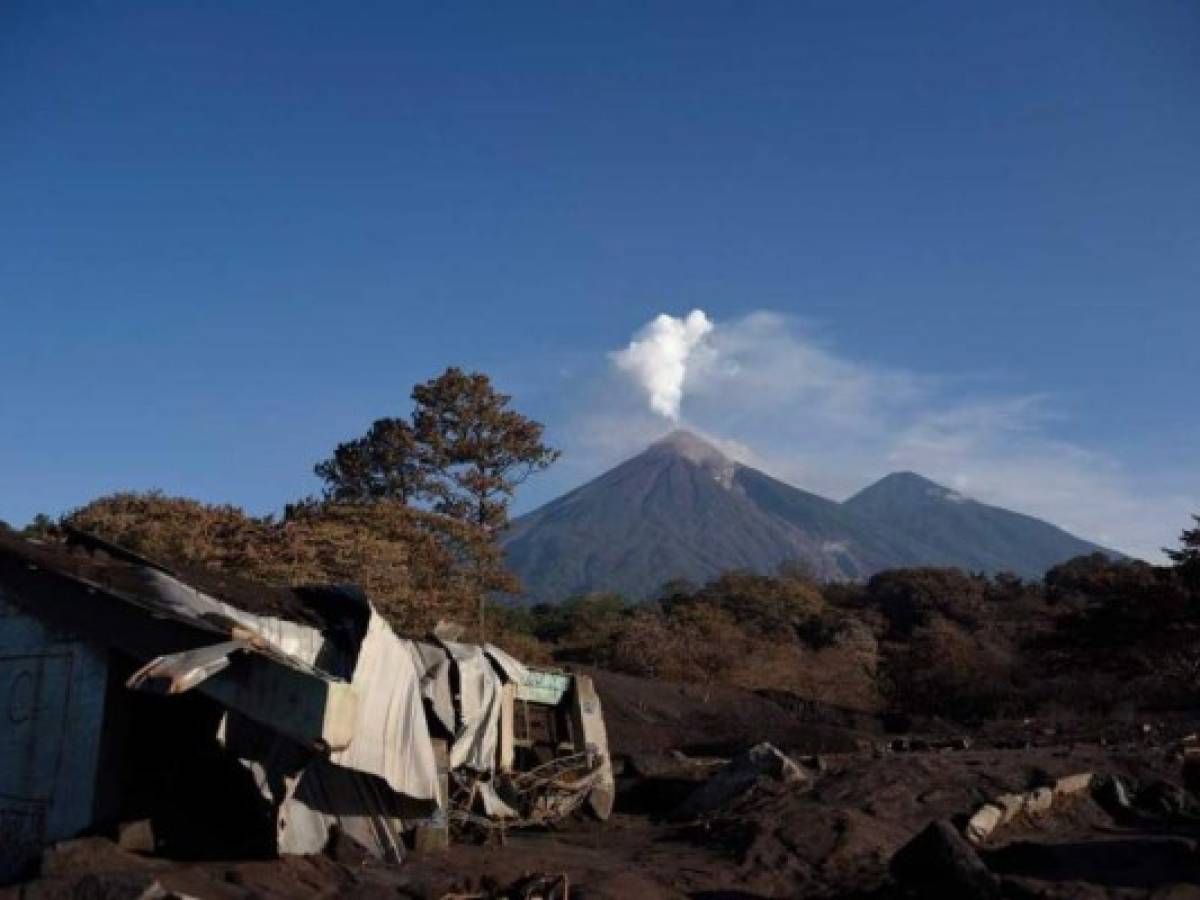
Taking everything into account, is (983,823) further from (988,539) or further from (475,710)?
(988,539)

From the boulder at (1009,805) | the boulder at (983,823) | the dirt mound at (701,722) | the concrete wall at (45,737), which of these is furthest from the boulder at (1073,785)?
the concrete wall at (45,737)

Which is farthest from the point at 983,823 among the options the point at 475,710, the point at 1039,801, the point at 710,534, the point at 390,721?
the point at 710,534

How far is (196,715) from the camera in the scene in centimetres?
929

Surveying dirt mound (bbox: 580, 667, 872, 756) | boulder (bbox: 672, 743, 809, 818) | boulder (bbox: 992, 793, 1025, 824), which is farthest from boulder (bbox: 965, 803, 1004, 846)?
dirt mound (bbox: 580, 667, 872, 756)

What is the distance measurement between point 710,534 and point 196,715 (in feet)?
444

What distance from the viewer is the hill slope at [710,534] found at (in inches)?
5153

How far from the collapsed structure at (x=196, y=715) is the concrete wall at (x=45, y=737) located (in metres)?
0.02

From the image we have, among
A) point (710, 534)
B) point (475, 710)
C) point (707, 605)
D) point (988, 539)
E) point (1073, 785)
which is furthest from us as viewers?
point (988, 539)

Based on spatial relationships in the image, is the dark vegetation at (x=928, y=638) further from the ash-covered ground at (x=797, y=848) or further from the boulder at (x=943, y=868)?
the boulder at (x=943, y=868)

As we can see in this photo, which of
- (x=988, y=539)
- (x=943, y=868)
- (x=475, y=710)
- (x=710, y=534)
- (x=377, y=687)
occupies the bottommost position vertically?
(x=943, y=868)

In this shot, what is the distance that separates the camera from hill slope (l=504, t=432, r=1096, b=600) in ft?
429

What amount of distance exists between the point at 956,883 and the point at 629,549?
12931cm

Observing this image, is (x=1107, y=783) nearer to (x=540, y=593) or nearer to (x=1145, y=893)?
(x=1145, y=893)

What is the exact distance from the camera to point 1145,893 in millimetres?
9234
